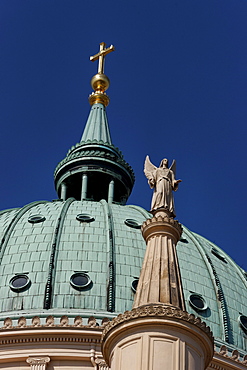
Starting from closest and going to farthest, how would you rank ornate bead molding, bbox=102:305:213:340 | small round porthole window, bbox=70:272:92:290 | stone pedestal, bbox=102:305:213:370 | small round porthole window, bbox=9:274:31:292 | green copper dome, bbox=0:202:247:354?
stone pedestal, bbox=102:305:213:370 → ornate bead molding, bbox=102:305:213:340 → green copper dome, bbox=0:202:247:354 → small round porthole window, bbox=9:274:31:292 → small round porthole window, bbox=70:272:92:290

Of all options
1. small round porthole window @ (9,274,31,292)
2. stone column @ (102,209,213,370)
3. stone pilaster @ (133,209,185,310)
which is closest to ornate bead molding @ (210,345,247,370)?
small round porthole window @ (9,274,31,292)

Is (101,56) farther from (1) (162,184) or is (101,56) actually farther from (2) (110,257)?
(1) (162,184)

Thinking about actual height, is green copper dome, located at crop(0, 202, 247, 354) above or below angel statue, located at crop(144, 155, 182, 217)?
above

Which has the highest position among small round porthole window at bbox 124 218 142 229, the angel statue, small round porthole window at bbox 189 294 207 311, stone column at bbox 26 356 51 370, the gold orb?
the gold orb

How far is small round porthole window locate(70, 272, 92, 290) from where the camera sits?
47562 millimetres

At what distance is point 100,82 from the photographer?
221 ft

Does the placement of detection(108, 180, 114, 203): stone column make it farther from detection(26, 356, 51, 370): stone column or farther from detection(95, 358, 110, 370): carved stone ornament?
detection(95, 358, 110, 370): carved stone ornament

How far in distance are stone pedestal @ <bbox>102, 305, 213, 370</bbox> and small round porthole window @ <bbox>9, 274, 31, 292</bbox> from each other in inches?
792

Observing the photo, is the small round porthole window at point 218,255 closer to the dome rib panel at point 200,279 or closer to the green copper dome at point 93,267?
the green copper dome at point 93,267

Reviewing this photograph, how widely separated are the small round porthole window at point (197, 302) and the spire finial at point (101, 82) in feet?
71.0

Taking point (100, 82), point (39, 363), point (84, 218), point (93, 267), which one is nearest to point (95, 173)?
point (100, 82)

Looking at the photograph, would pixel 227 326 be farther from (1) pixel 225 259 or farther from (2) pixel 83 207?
(2) pixel 83 207

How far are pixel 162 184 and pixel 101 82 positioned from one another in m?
37.1

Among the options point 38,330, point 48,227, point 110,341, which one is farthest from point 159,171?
point 48,227
